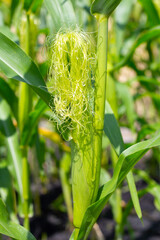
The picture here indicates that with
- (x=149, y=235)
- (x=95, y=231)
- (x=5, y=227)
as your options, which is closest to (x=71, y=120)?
(x=5, y=227)

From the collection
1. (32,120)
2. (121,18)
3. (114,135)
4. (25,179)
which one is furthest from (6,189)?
(121,18)

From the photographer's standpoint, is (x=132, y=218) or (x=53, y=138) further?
(x=132, y=218)

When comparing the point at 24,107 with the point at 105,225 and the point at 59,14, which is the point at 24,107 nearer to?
the point at 59,14

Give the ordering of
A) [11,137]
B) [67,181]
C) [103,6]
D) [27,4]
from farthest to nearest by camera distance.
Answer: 1. [67,181]
2. [11,137]
3. [27,4]
4. [103,6]

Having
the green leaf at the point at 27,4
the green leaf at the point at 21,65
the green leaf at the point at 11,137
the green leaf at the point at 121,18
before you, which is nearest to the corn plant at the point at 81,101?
the green leaf at the point at 21,65

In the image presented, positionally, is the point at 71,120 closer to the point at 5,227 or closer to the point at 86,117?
the point at 86,117

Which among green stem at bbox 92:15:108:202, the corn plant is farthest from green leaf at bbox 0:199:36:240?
green stem at bbox 92:15:108:202
